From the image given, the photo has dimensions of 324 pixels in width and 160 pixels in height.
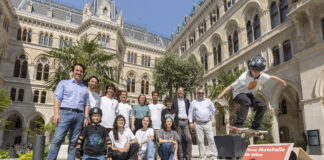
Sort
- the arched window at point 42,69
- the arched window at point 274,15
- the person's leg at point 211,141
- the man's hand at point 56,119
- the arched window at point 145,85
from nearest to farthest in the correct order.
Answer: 1. the man's hand at point 56,119
2. the person's leg at point 211,141
3. the arched window at point 274,15
4. the arched window at point 42,69
5. the arched window at point 145,85

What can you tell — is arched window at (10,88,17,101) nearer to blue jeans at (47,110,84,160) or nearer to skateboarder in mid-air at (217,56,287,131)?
blue jeans at (47,110,84,160)

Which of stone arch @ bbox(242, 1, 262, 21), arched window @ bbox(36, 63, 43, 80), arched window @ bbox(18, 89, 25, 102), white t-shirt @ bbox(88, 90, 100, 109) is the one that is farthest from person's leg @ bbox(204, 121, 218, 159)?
arched window @ bbox(36, 63, 43, 80)

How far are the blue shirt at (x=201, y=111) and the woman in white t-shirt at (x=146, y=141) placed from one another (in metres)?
1.37

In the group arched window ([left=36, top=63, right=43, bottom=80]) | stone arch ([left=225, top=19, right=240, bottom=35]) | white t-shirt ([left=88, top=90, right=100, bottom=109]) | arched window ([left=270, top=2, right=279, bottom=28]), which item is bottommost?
white t-shirt ([left=88, top=90, right=100, bottom=109])

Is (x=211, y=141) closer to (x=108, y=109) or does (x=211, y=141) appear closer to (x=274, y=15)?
(x=108, y=109)

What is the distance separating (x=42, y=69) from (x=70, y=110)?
103 feet

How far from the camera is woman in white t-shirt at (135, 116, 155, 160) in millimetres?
6402

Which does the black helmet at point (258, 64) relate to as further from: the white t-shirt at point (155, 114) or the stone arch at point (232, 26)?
the stone arch at point (232, 26)

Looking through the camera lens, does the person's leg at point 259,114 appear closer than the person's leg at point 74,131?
Yes

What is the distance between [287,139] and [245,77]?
851 inches

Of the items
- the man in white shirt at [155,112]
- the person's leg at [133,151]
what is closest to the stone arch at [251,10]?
the man in white shirt at [155,112]

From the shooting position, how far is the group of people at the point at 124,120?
14.8 ft

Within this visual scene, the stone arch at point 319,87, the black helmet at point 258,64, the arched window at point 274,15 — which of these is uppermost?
the arched window at point 274,15

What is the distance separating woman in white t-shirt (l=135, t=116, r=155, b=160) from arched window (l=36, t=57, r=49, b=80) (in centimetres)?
3021
